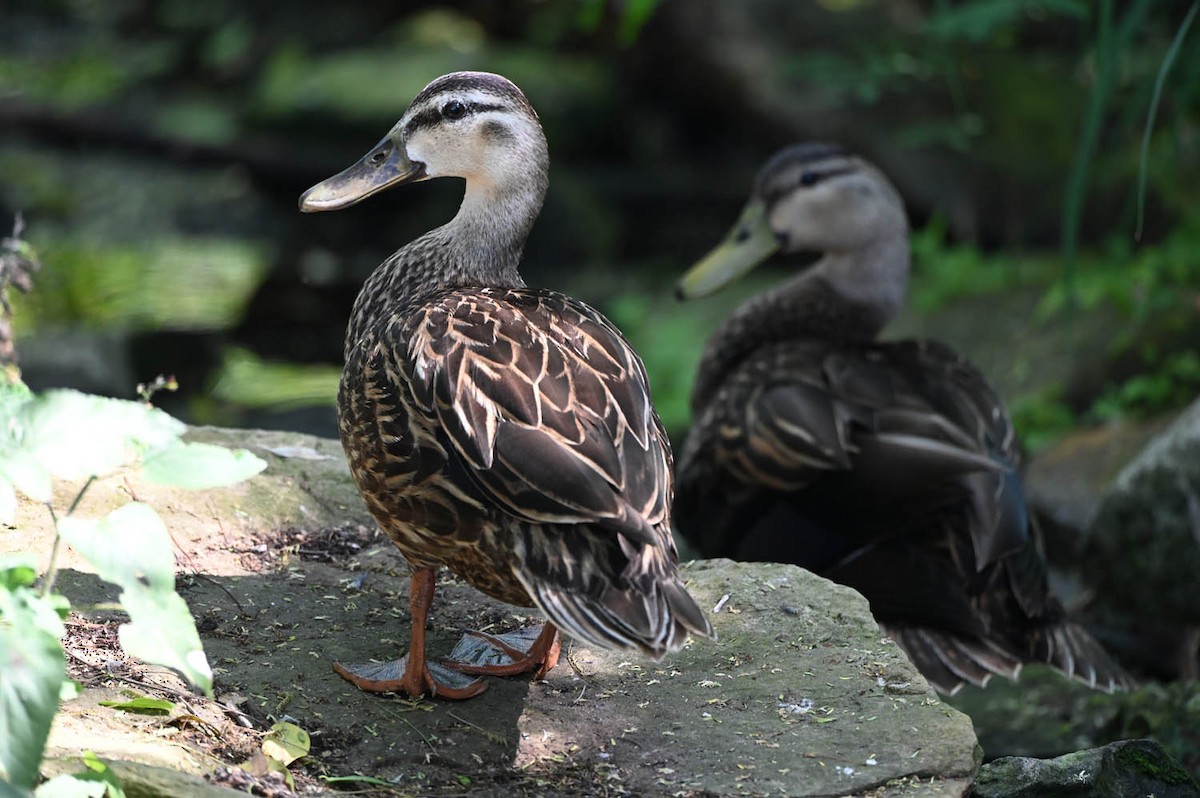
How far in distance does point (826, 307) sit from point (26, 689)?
4.14 meters

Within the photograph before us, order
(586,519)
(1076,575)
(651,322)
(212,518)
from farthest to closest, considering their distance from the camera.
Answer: (651,322) → (1076,575) → (212,518) → (586,519)

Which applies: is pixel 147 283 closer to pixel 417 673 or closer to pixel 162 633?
pixel 417 673

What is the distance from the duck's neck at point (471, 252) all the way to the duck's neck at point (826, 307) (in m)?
1.92

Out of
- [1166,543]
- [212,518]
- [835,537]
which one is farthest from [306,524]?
[1166,543]

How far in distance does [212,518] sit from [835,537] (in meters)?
1.97

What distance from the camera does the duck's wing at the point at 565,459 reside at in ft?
9.08

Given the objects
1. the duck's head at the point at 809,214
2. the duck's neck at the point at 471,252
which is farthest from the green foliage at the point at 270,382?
the duck's neck at the point at 471,252

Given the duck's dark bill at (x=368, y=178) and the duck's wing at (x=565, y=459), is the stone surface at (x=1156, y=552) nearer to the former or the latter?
the duck's wing at (x=565, y=459)

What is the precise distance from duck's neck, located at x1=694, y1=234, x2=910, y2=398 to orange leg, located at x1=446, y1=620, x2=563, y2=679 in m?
2.40

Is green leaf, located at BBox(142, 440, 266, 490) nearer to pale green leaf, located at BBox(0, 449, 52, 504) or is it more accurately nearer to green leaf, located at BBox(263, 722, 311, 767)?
pale green leaf, located at BBox(0, 449, 52, 504)

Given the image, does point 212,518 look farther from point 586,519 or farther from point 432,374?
point 586,519

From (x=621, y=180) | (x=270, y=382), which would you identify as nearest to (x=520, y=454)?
(x=270, y=382)

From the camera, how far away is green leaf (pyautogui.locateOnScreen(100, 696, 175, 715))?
8.90 ft

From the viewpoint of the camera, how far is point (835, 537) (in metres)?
4.57
